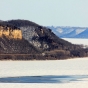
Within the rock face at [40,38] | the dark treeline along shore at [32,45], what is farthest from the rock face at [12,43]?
the rock face at [40,38]

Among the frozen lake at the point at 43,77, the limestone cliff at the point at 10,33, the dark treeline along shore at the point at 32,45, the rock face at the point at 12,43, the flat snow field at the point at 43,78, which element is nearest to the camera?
the flat snow field at the point at 43,78

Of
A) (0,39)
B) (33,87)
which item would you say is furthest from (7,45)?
(33,87)

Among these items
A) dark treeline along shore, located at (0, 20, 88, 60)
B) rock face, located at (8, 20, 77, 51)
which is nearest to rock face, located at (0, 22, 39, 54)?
dark treeline along shore, located at (0, 20, 88, 60)

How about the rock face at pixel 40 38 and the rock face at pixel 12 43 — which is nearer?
the rock face at pixel 12 43

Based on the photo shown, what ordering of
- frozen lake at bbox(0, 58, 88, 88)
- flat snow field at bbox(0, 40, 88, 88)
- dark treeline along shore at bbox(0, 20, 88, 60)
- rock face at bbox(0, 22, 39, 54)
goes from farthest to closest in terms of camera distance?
rock face at bbox(0, 22, 39, 54), dark treeline along shore at bbox(0, 20, 88, 60), frozen lake at bbox(0, 58, 88, 88), flat snow field at bbox(0, 40, 88, 88)

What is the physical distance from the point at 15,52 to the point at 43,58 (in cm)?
403

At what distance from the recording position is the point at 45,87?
25.6 metres

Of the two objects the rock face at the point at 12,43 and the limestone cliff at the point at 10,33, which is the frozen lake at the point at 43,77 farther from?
the limestone cliff at the point at 10,33

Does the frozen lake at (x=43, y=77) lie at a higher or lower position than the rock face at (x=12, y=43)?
lower

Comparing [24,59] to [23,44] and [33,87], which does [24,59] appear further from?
[33,87]

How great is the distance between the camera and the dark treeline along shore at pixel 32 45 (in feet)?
169

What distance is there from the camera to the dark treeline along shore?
169 ft

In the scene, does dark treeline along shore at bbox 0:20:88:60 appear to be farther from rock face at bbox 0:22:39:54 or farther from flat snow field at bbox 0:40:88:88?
flat snow field at bbox 0:40:88:88

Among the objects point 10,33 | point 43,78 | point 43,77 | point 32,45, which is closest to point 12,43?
point 10,33
